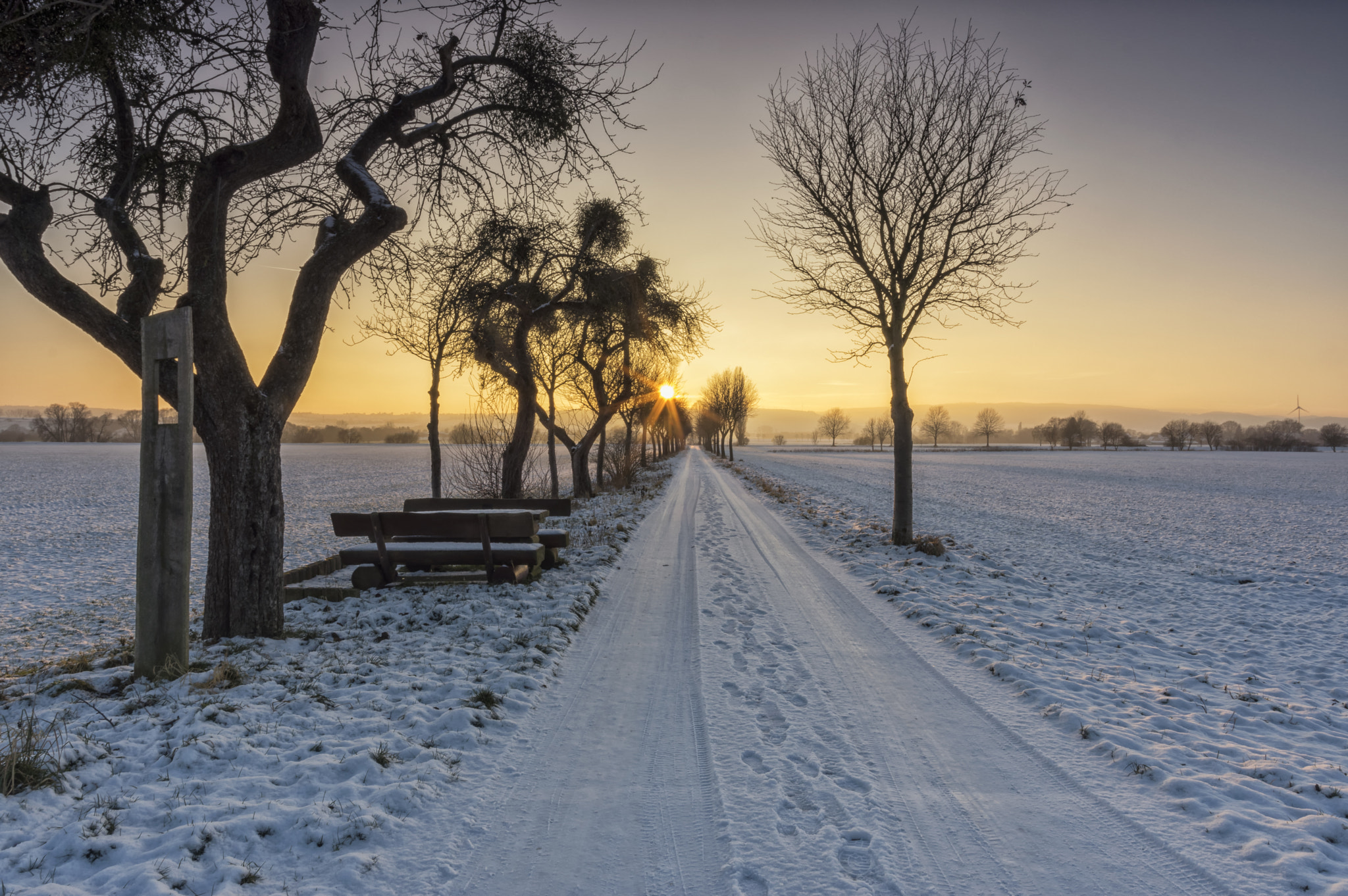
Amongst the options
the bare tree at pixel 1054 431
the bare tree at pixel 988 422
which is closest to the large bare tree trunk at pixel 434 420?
the bare tree at pixel 1054 431

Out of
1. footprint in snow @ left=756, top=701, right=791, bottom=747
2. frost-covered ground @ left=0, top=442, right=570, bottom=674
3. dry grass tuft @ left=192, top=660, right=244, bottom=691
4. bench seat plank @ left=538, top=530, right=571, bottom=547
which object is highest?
bench seat plank @ left=538, top=530, right=571, bottom=547

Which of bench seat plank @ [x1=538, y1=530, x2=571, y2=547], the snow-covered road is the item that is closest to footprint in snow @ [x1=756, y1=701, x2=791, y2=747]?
the snow-covered road

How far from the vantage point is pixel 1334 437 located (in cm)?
10056

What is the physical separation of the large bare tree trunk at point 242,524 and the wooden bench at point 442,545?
183cm

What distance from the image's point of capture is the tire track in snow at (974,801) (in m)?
2.76

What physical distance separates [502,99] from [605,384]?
55.6 ft

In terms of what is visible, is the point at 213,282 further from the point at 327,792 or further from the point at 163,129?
the point at 327,792

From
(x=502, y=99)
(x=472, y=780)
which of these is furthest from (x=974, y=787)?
(x=502, y=99)

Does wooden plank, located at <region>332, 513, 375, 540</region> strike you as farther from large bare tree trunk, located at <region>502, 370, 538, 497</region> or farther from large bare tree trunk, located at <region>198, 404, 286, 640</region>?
large bare tree trunk, located at <region>502, 370, 538, 497</region>

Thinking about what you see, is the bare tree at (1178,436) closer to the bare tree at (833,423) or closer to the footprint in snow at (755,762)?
the bare tree at (833,423)

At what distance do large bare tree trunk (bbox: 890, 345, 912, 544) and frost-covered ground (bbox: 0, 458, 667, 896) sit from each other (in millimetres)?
7620

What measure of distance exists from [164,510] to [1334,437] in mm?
150363

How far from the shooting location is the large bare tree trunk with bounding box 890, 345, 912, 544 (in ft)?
38.4

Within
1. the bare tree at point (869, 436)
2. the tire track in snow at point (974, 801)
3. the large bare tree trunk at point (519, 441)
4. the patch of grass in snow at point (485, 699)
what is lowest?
the tire track in snow at point (974, 801)
